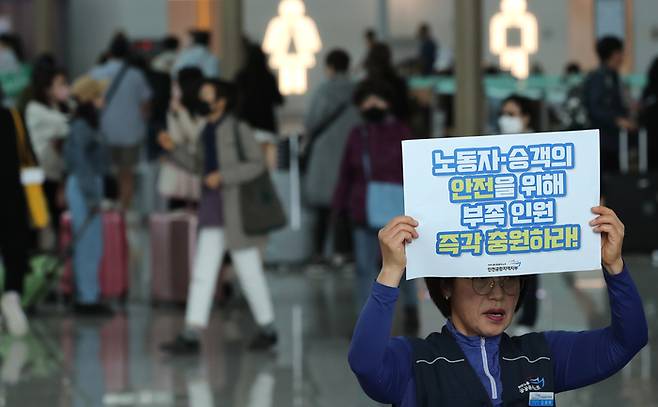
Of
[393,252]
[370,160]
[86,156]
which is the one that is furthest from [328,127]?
[393,252]

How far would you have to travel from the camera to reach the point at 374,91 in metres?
9.10

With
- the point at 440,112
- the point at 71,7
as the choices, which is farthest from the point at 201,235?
the point at 71,7

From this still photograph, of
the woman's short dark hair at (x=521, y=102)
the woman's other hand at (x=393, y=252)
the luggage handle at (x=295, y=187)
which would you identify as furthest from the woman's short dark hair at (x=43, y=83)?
the woman's other hand at (x=393, y=252)

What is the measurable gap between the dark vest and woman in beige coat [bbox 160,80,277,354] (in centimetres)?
547

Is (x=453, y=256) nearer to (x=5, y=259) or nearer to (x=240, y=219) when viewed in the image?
(x=240, y=219)

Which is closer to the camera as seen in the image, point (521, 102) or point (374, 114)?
point (374, 114)

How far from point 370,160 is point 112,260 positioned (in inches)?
123

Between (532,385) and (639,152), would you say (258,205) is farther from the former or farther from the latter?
(639,152)

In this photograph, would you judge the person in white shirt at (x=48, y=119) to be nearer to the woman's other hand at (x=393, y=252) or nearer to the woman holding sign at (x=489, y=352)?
the woman holding sign at (x=489, y=352)

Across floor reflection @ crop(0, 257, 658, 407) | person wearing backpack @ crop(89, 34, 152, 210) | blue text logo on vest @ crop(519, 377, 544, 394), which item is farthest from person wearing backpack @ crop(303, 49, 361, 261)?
blue text logo on vest @ crop(519, 377, 544, 394)

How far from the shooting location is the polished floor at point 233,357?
764 cm

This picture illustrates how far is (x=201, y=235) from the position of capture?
9.05m

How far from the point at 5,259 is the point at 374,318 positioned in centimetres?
689

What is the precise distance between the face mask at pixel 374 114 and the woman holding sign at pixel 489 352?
5.53 metres
